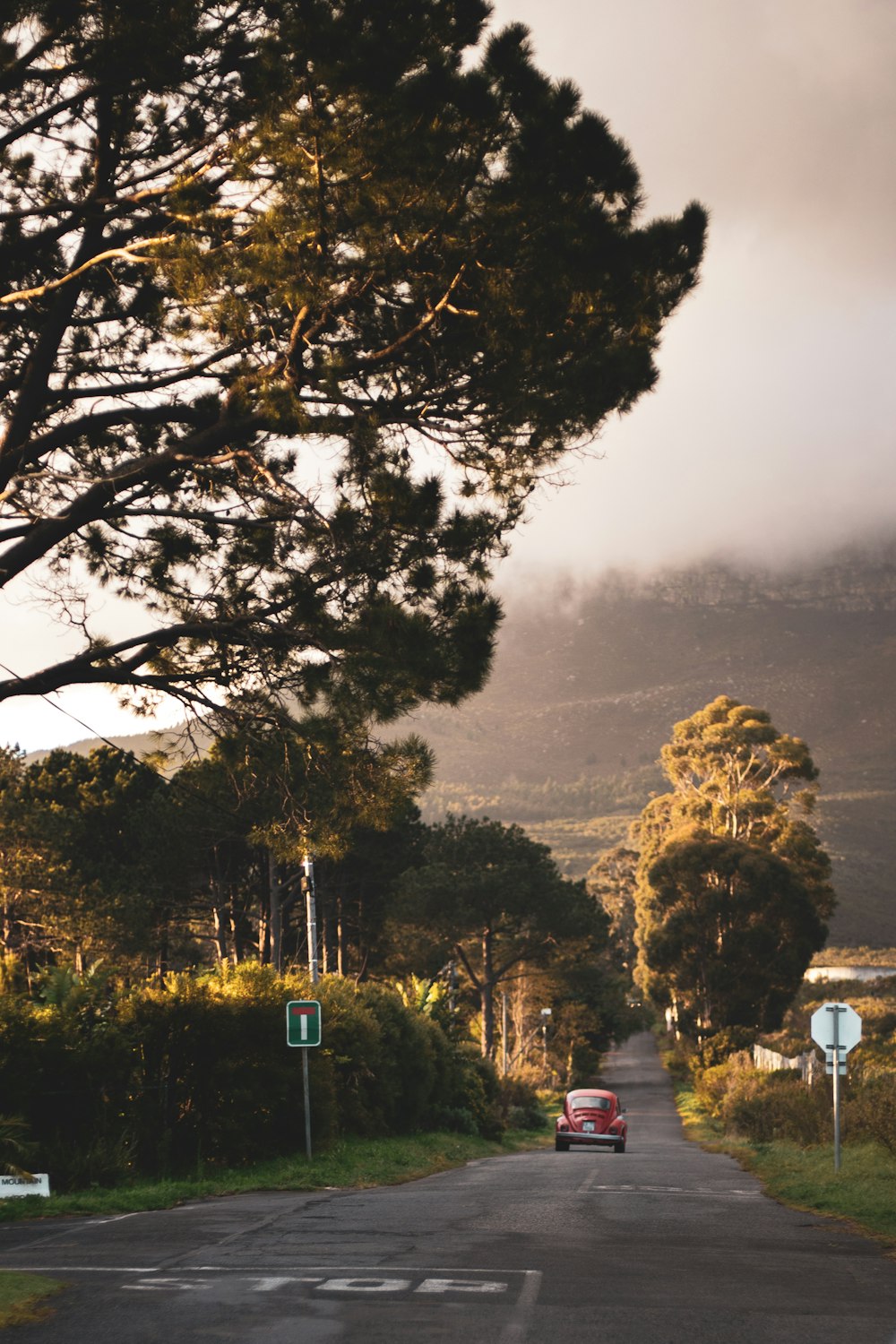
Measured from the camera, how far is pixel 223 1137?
2289 cm

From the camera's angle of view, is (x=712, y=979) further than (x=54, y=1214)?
Yes

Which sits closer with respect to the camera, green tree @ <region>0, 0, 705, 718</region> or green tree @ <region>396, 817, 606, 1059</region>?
green tree @ <region>0, 0, 705, 718</region>

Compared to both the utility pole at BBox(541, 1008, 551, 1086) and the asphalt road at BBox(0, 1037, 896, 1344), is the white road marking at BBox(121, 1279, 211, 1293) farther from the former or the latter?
the utility pole at BBox(541, 1008, 551, 1086)

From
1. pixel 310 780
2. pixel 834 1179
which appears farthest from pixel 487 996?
pixel 310 780

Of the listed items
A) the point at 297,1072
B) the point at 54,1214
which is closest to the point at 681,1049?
the point at 297,1072

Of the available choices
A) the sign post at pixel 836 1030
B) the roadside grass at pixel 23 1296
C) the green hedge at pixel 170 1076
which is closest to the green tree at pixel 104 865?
the green hedge at pixel 170 1076

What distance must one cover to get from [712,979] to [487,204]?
63.8 metres

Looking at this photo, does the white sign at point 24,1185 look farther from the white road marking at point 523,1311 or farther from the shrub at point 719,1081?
the shrub at point 719,1081

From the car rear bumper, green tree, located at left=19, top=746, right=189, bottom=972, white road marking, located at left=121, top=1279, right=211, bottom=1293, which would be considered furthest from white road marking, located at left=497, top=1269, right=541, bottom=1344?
green tree, located at left=19, top=746, right=189, bottom=972

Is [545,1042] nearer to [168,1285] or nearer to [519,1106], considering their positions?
[519,1106]

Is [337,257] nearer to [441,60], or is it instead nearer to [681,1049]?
[441,60]

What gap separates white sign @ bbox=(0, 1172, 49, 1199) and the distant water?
4143 inches

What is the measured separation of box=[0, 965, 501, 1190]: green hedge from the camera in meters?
20.1

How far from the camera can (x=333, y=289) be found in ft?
44.1
